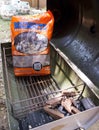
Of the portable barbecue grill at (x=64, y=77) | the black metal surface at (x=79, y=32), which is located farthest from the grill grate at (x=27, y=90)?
the black metal surface at (x=79, y=32)

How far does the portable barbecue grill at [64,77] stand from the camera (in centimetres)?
83

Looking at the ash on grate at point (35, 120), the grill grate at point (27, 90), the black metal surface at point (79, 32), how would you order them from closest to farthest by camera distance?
the ash on grate at point (35, 120) → the grill grate at point (27, 90) → the black metal surface at point (79, 32)

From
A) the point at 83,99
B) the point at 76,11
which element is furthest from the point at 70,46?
the point at 83,99

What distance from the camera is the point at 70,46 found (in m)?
1.33

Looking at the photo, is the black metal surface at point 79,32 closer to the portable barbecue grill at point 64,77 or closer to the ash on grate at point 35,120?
the portable barbecue grill at point 64,77

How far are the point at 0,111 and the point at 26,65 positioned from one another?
1.52 feet

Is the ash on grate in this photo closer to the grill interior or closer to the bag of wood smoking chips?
the grill interior

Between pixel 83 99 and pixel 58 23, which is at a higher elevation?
pixel 58 23

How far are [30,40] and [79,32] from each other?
37cm

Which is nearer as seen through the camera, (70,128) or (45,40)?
(70,128)

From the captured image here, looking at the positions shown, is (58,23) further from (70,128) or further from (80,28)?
(70,128)

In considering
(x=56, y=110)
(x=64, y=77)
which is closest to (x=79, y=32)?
(x=64, y=77)

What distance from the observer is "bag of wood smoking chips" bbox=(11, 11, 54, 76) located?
116 cm

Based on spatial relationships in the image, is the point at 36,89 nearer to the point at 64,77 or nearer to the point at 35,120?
the point at 64,77
